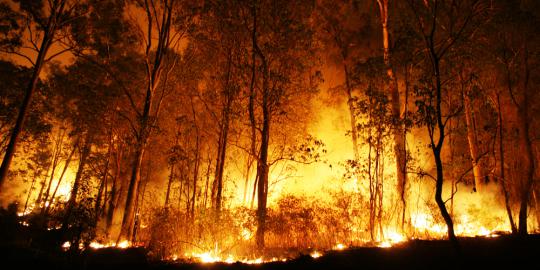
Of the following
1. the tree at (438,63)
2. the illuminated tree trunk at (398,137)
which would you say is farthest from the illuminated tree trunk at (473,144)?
the illuminated tree trunk at (398,137)

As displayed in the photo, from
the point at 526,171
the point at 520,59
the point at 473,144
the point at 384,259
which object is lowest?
the point at 384,259

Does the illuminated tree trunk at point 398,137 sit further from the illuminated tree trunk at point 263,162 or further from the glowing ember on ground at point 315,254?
the illuminated tree trunk at point 263,162

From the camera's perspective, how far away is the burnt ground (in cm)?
658

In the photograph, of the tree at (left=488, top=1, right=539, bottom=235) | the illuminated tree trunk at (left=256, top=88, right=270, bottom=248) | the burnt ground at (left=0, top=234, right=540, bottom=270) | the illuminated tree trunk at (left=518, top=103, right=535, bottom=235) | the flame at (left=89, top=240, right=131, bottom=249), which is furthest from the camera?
the flame at (left=89, top=240, right=131, bottom=249)

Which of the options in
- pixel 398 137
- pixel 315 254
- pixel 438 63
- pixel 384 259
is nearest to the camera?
pixel 384 259

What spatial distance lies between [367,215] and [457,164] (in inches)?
150

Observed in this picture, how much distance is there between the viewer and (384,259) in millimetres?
6941

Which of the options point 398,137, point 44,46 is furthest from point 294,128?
point 44,46

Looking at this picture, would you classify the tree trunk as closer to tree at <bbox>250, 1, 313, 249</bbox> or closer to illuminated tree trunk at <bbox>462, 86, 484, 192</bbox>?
tree at <bbox>250, 1, 313, 249</bbox>

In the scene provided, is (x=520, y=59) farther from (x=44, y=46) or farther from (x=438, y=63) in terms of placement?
(x=44, y=46)

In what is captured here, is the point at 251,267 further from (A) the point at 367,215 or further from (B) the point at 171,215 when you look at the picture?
(A) the point at 367,215

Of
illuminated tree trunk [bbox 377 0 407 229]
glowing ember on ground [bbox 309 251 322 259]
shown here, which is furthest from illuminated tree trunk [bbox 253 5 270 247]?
illuminated tree trunk [bbox 377 0 407 229]

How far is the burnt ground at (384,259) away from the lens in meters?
6.58

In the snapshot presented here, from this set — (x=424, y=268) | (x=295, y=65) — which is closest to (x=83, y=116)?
(x=295, y=65)
